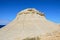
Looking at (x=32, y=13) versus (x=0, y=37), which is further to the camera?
(x=32, y=13)

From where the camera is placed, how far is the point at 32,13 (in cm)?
2206

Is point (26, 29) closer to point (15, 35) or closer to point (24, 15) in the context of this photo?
point (15, 35)

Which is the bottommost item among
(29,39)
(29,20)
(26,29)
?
(29,39)

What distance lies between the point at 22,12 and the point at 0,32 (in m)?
4.36

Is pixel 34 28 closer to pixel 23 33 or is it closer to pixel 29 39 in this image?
pixel 23 33

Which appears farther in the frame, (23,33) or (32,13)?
(32,13)

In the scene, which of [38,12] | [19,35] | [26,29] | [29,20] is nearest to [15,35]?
[19,35]

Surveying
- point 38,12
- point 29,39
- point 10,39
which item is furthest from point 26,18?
point 29,39

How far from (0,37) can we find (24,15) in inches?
204

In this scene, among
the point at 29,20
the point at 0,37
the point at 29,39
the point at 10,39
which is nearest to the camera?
the point at 29,39

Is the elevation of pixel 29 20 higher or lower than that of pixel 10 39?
higher

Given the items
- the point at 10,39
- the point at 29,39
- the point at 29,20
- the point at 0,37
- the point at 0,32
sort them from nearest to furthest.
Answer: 1. the point at 29,39
2. the point at 10,39
3. the point at 0,37
4. the point at 0,32
5. the point at 29,20

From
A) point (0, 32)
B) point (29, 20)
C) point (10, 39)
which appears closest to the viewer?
point (10, 39)

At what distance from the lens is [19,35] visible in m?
17.2
